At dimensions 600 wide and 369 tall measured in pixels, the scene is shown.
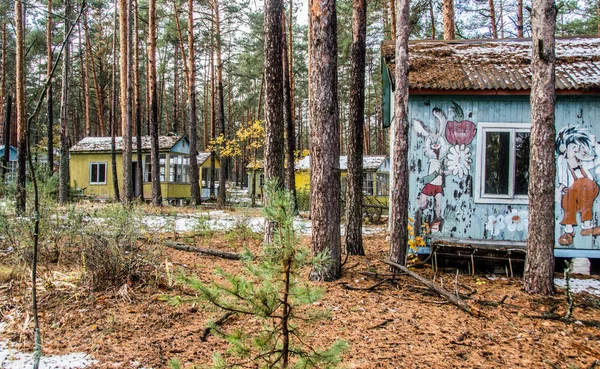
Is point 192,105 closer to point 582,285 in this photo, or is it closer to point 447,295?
point 447,295

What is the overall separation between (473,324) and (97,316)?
170 inches

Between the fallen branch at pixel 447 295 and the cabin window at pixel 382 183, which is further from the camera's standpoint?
the cabin window at pixel 382 183

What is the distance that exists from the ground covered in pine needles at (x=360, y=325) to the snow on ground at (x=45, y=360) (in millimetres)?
Result: 96

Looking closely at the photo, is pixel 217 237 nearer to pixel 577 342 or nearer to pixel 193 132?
pixel 577 342

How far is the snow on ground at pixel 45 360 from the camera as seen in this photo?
3.29 metres

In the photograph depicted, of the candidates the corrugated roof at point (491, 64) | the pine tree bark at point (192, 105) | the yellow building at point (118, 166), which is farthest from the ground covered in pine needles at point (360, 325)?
the yellow building at point (118, 166)

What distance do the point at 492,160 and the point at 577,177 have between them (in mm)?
1617

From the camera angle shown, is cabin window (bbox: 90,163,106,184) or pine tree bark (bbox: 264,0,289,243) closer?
pine tree bark (bbox: 264,0,289,243)

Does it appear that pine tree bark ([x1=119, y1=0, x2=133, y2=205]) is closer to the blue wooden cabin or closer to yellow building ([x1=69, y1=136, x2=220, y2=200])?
yellow building ([x1=69, y1=136, x2=220, y2=200])

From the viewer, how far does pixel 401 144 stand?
6180mm

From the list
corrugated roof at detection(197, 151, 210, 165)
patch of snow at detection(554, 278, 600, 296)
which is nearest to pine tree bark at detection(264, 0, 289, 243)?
patch of snow at detection(554, 278, 600, 296)

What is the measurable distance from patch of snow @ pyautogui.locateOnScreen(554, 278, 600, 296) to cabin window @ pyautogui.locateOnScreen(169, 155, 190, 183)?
67.4 ft

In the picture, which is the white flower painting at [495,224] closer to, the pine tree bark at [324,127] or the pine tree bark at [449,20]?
the pine tree bark at [324,127]

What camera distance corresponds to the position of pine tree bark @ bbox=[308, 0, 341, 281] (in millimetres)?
5793
